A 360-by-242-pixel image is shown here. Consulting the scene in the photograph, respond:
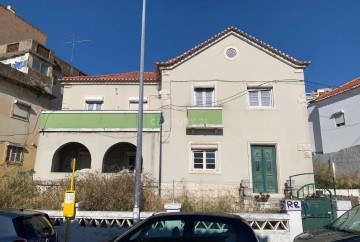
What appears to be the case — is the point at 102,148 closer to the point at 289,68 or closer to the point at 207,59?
the point at 207,59

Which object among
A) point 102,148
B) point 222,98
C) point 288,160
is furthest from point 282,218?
point 102,148

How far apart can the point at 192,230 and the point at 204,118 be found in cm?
1173

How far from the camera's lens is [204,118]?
16844 millimetres

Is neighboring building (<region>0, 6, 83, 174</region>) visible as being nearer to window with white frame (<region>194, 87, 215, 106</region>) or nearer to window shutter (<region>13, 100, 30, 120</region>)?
window shutter (<region>13, 100, 30, 120</region>)

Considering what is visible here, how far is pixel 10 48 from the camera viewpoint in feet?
Result: 89.8

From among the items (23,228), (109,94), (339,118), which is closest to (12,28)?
(109,94)

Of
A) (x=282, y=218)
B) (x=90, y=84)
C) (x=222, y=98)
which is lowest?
(x=282, y=218)

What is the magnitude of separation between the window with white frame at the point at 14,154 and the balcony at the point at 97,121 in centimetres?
Answer: 546

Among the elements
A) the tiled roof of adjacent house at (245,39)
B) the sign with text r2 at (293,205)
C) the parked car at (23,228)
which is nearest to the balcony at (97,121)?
the tiled roof of adjacent house at (245,39)

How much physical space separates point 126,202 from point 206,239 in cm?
696

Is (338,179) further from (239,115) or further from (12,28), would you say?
(12,28)

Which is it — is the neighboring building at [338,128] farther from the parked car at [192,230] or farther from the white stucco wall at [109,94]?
the parked car at [192,230]

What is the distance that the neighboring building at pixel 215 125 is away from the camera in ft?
53.9

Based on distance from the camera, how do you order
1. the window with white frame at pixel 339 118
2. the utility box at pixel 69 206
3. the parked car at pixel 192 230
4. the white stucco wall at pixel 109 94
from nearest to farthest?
the parked car at pixel 192 230, the utility box at pixel 69 206, the white stucco wall at pixel 109 94, the window with white frame at pixel 339 118
